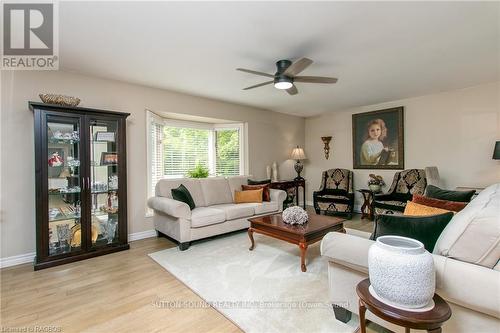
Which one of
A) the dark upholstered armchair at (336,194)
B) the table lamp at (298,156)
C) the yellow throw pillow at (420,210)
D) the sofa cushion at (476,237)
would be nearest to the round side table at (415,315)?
the sofa cushion at (476,237)

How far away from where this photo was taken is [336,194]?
17.2ft

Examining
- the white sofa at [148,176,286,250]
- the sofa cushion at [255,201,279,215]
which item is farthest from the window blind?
the sofa cushion at [255,201,279,215]

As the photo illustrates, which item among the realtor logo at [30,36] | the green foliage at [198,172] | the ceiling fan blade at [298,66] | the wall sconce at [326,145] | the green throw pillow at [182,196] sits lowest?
the green throw pillow at [182,196]

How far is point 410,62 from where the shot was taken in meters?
3.09

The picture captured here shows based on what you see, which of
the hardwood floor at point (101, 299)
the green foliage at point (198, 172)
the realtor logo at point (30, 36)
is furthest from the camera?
the green foliage at point (198, 172)

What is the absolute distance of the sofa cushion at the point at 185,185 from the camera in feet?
13.0

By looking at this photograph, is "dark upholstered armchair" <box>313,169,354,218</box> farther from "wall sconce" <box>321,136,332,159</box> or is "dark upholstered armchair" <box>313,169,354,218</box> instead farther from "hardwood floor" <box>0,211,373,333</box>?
"hardwood floor" <box>0,211,373,333</box>

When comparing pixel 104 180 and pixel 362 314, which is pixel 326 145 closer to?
pixel 104 180

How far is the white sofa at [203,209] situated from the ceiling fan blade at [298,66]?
216 centimetres

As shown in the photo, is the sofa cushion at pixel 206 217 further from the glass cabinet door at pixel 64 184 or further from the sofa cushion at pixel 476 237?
the sofa cushion at pixel 476 237

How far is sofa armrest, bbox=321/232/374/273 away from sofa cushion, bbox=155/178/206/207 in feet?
9.12

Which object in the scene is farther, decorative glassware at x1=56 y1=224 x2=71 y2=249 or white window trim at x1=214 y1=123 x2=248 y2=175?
white window trim at x1=214 y1=123 x2=248 y2=175

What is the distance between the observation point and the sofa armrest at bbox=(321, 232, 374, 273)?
156 centimetres

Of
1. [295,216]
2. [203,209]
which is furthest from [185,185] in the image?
[295,216]
